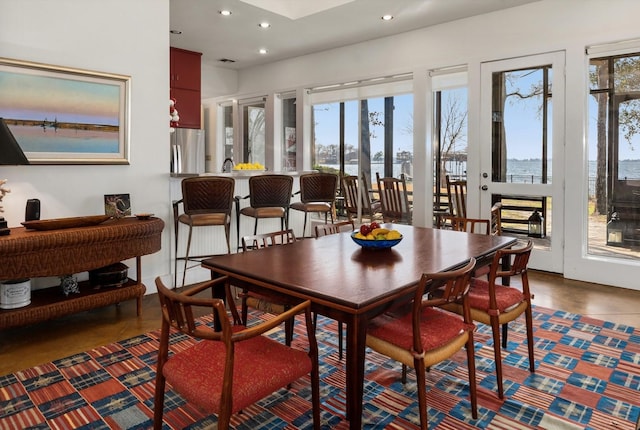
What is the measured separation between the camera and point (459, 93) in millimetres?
6352

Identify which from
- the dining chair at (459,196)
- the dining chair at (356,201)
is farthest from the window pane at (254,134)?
the dining chair at (459,196)

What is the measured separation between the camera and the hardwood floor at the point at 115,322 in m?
2.86

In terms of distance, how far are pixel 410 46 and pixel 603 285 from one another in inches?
136

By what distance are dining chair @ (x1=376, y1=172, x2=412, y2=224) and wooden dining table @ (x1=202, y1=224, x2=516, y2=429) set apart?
3066 mm

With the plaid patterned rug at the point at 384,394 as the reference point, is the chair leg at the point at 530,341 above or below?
above

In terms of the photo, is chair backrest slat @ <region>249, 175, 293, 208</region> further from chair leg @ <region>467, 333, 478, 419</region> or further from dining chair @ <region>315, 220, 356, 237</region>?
chair leg @ <region>467, 333, 478, 419</region>

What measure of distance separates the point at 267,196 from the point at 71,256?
1.95 meters

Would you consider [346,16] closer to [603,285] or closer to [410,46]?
[410,46]

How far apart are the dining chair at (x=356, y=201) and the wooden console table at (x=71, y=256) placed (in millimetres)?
3570

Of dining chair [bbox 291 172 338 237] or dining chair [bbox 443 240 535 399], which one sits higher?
dining chair [bbox 291 172 338 237]

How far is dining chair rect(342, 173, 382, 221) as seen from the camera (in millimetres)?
6680

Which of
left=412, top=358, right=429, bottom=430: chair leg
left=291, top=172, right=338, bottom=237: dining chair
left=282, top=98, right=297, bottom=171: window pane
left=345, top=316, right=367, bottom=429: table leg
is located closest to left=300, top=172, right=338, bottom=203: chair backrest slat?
left=291, top=172, right=338, bottom=237: dining chair

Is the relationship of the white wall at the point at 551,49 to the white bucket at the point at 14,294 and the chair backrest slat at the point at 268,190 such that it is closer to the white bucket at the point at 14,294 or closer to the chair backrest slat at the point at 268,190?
the chair backrest slat at the point at 268,190

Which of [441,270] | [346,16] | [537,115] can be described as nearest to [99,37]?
[346,16]
